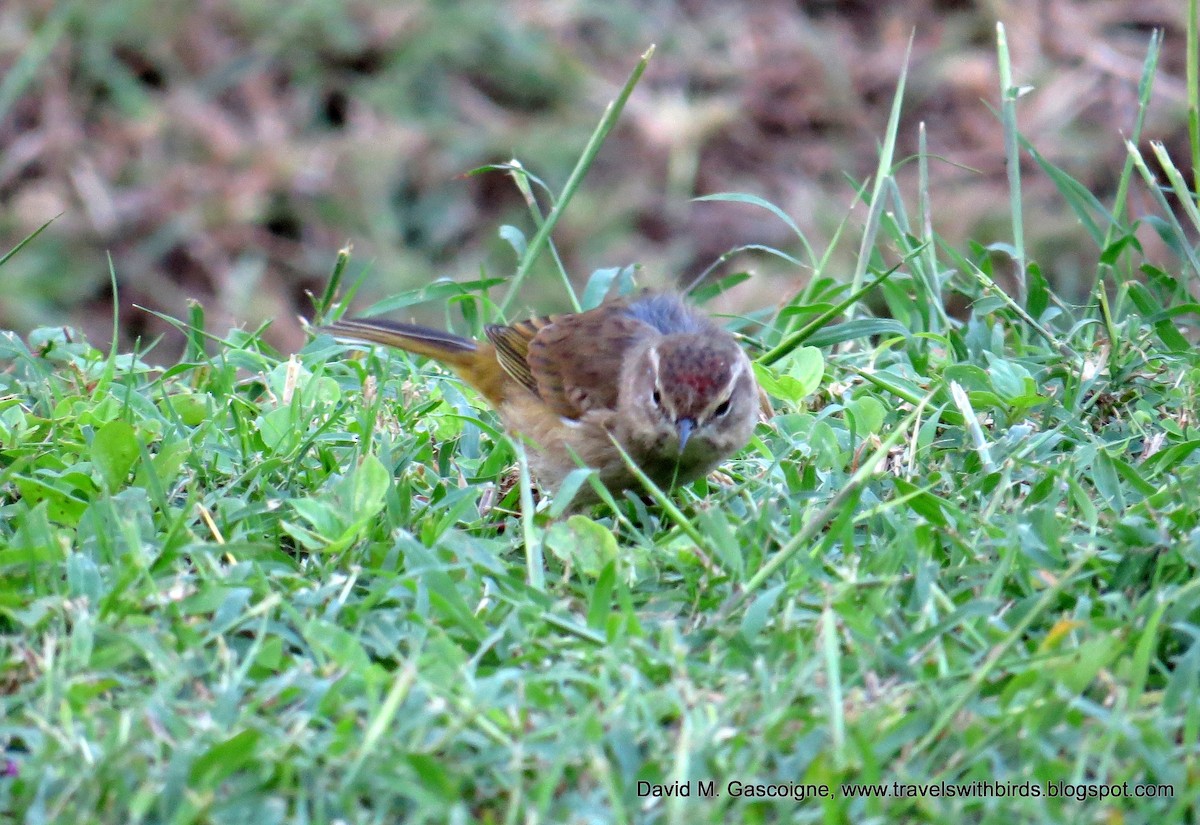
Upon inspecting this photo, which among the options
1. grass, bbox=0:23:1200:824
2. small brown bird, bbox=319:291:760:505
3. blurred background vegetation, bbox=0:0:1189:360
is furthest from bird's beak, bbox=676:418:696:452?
blurred background vegetation, bbox=0:0:1189:360

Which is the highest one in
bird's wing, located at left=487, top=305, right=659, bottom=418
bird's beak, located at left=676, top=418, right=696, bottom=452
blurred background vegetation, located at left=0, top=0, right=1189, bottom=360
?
bird's beak, located at left=676, top=418, right=696, bottom=452

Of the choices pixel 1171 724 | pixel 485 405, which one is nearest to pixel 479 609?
pixel 1171 724

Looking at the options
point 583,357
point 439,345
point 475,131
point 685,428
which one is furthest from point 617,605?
point 475,131

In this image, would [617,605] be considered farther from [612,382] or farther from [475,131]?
[475,131]

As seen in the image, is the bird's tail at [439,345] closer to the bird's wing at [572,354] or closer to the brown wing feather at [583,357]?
the bird's wing at [572,354]

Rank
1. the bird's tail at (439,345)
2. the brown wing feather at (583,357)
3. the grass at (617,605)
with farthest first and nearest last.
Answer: the bird's tail at (439,345)
the brown wing feather at (583,357)
the grass at (617,605)

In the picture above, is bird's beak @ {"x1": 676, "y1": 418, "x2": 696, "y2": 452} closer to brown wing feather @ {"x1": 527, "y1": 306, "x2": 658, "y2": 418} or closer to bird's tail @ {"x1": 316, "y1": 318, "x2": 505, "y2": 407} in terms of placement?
brown wing feather @ {"x1": 527, "y1": 306, "x2": 658, "y2": 418}

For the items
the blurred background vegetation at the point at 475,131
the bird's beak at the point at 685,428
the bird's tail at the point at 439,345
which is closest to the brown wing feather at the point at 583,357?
the bird's tail at the point at 439,345
